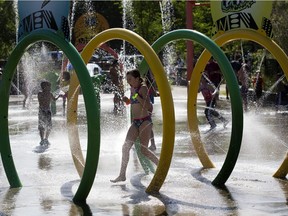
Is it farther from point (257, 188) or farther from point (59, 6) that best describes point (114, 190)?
point (59, 6)

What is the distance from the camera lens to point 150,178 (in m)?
9.54

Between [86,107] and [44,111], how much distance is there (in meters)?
6.01

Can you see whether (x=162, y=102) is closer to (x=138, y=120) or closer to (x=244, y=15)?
(x=138, y=120)

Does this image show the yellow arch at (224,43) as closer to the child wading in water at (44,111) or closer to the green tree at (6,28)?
the child wading in water at (44,111)

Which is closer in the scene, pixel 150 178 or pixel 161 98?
pixel 161 98

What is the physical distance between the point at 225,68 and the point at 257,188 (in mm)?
1503

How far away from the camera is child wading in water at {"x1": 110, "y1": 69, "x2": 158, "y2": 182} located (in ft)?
29.7

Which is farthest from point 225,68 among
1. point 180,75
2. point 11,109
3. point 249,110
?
point 180,75

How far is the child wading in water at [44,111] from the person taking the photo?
13203mm

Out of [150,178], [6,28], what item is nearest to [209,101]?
[150,178]

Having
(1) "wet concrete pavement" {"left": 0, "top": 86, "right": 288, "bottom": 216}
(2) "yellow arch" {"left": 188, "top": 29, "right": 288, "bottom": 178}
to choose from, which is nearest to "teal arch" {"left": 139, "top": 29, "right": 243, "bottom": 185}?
(1) "wet concrete pavement" {"left": 0, "top": 86, "right": 288, "bottom": 216}

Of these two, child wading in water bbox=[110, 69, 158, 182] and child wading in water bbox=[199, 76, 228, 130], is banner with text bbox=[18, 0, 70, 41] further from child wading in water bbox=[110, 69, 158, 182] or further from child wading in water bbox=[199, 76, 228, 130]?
child wading in water bbox=[199, 76, 228, 130]

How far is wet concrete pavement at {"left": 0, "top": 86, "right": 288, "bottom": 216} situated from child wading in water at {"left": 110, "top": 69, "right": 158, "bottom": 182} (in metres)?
0.34

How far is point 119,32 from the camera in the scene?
863cm
